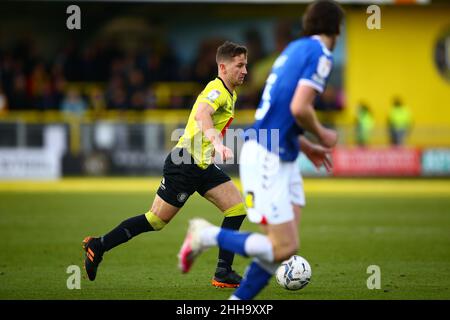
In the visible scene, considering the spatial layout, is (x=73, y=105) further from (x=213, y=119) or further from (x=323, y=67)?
(x=323, y=67)

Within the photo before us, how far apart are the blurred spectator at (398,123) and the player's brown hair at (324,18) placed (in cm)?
2018

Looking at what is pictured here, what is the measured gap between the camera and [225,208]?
8742 mm

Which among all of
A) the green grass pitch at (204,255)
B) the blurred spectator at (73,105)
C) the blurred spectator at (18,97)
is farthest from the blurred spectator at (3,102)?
the green grass pitch at (204,255)

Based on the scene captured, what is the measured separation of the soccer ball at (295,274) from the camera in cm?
824

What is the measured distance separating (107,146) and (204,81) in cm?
497

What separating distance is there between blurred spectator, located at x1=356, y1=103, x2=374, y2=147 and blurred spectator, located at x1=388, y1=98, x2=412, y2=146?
686 millimetres

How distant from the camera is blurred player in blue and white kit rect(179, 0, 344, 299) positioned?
6469 mm

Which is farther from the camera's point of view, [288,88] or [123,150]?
[123,150]

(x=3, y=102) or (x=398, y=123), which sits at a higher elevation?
(x=3, y=102)

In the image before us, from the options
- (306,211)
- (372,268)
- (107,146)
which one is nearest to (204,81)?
(107,146)

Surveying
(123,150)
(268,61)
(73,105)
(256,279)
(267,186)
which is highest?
(268,61)

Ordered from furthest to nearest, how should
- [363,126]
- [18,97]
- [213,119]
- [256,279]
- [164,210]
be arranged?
[18,97] < [363,126] < [164,210] < [213,119] < [256,279]

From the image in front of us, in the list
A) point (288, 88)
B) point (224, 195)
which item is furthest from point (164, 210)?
point (288, 88)

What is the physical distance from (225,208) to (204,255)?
8.91ft
